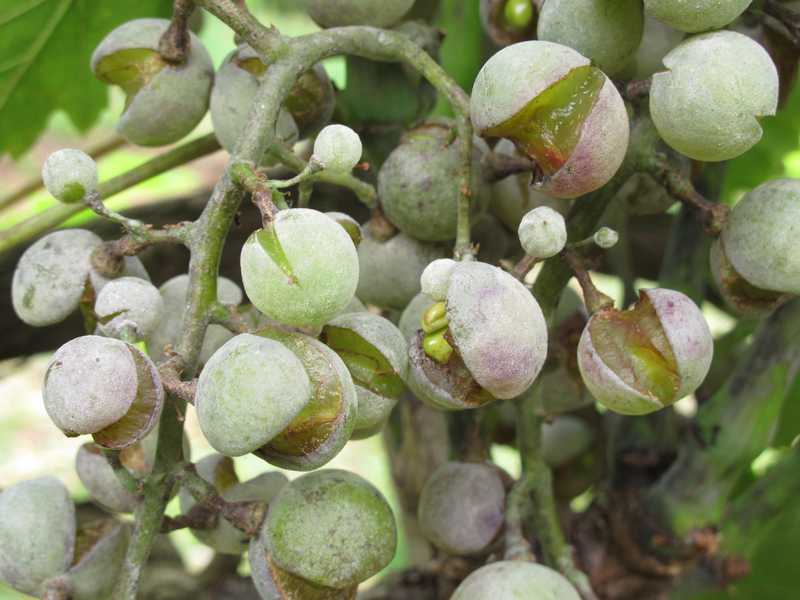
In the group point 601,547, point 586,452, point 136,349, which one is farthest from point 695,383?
point 586,452

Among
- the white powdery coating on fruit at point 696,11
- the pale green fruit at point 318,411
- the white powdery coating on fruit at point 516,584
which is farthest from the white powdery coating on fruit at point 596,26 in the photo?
the white powdery coating on fruit at point 516,584

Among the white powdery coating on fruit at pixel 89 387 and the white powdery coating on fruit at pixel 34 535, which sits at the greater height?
the white powdery coating on fruit at pixel 89 387

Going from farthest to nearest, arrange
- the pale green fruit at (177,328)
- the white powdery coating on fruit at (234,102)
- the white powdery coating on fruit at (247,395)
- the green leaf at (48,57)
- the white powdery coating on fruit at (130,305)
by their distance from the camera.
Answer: the green leaf at (48,57) → the white powdery coating on fruit at (234,102) → the pale green fruit at (177,328) → the white powdery coating on fruit at (130,305) → the white powdery coating on fruit at (247,395)

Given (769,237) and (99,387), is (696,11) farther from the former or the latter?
(99,387)

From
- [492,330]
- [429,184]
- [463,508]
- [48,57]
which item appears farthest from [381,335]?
[48,57]

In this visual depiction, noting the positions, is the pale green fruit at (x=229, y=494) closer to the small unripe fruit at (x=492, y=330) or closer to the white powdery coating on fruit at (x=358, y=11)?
the small unripe fruit at (x=492, y=330)

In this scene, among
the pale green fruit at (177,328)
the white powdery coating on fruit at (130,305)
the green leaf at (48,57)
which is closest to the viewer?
the white powdery coating on fruit at (130,305)

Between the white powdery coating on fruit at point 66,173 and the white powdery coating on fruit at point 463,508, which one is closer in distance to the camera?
the white powdery coating on fruit at point 66,173

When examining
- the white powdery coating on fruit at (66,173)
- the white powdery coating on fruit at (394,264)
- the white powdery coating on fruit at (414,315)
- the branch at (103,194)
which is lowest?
the white powdery coating on fruit at (394,264)
